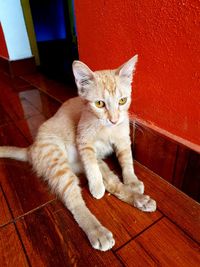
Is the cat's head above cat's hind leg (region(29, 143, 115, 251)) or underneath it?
above

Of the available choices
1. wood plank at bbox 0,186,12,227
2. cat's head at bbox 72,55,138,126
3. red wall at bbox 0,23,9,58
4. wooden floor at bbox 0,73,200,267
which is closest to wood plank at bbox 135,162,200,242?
wooden floor at bbox 0,73,200,267

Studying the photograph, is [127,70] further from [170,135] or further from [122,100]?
[170,135]

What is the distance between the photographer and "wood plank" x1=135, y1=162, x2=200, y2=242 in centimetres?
66

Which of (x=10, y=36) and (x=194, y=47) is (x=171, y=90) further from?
(x=10, y=36)

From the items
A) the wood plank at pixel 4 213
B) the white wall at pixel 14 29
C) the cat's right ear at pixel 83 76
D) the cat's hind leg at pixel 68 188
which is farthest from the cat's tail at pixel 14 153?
the white wall at pixel 14 29

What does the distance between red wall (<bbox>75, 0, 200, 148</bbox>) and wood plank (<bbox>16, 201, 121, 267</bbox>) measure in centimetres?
48

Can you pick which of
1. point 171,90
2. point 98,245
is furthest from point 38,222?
point 171,90

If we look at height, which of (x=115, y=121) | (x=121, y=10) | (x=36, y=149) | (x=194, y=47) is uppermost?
(x=121, y=10)

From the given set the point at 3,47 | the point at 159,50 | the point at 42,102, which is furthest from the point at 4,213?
the point at 3,47

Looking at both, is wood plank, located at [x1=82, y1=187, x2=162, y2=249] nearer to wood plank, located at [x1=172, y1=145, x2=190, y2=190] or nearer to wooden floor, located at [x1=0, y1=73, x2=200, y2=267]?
wooden floor, located at [x1=0, y1=73, x2=200, y2=267]

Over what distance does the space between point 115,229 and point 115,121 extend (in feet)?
1.19

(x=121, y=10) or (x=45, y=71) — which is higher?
(x=121, y=10)

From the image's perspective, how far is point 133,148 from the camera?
0.98 metres

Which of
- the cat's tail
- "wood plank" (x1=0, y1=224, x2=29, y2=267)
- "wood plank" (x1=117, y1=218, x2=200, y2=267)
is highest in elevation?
the cat's tail
